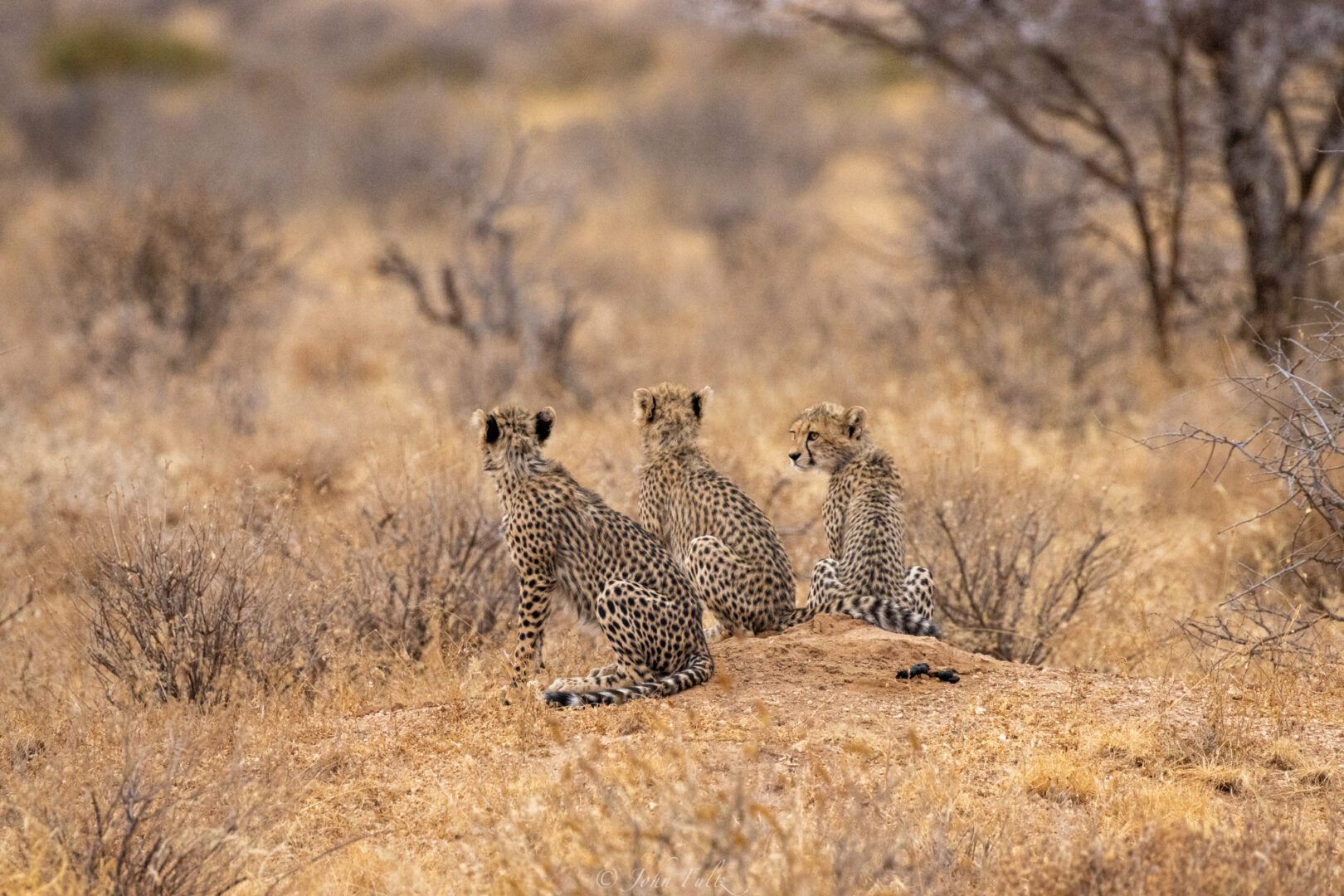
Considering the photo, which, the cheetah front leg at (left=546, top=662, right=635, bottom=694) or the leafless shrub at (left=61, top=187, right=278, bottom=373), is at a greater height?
the leafless shrub at (left=61, top=187, right=278, bottom=373)

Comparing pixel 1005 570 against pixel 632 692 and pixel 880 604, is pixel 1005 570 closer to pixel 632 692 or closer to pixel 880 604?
pixel 880 604

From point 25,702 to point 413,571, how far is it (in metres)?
1.47

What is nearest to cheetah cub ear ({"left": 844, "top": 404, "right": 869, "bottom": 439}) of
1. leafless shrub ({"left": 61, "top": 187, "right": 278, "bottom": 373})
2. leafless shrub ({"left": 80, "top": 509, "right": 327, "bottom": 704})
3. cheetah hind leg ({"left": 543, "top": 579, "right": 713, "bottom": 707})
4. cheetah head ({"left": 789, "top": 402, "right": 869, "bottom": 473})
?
cheetah head ({"left": 789, "top": 402, "right": 869, "bottom": 473})

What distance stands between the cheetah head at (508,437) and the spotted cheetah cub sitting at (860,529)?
1.16 m

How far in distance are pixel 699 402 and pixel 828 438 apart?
557 mm

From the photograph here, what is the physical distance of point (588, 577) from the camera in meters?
5.54

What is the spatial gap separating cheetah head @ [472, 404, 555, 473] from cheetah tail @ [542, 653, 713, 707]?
0.93 m

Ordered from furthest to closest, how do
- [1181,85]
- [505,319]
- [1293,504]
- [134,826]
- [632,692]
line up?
[505,319]
[1181,85]
[1293,504]
[632,692]
[134,826]

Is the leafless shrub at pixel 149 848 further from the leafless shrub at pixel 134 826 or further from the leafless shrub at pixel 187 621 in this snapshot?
the leafless shrub at pixel 187 621

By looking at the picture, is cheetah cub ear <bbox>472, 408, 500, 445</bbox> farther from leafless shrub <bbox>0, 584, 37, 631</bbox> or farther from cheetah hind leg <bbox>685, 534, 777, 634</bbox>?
leafless shrub <bbox>0, 584, 37, 631</bbox>

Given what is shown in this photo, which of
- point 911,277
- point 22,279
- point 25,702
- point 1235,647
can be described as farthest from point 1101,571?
point 22,279

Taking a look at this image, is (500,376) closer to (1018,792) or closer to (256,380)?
(256,380)

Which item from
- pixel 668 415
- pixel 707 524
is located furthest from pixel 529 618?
pixel 668 415

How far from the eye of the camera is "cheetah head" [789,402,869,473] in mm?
6512
